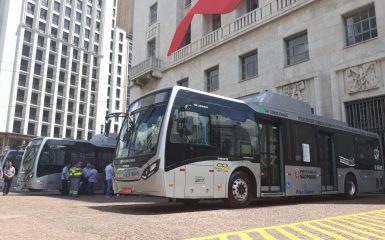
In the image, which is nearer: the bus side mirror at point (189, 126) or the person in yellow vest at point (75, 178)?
the bus side mirror at point (189, 126)

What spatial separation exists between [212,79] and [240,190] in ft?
51.8

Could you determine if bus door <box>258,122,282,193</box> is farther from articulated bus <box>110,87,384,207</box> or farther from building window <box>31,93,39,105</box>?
building window <box>31,93,39,105</box>

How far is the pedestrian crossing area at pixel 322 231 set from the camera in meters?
5.60

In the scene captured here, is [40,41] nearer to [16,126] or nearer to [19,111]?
[19,111]

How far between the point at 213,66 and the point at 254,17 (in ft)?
14.5

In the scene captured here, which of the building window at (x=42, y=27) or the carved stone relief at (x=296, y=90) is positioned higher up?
the building window at (x=42, y=27)

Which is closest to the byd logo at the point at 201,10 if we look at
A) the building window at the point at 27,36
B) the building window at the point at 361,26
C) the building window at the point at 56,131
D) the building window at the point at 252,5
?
the building window at the point at 252,5

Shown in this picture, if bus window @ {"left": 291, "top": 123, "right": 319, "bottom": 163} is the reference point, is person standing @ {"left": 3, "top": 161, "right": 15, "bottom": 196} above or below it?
below

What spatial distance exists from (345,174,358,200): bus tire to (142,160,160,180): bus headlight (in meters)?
8.64

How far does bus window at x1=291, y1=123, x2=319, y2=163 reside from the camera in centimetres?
1197

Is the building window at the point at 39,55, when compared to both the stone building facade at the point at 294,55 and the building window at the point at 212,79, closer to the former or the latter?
the stone building facade at the point at 294,55

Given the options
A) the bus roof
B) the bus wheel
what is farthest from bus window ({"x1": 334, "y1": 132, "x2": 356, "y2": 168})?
the bus roof

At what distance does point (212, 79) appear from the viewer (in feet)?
82.5

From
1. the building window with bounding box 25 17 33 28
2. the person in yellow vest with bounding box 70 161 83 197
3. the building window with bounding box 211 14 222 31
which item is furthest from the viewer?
the building window with bounding box 25 17 33 28
